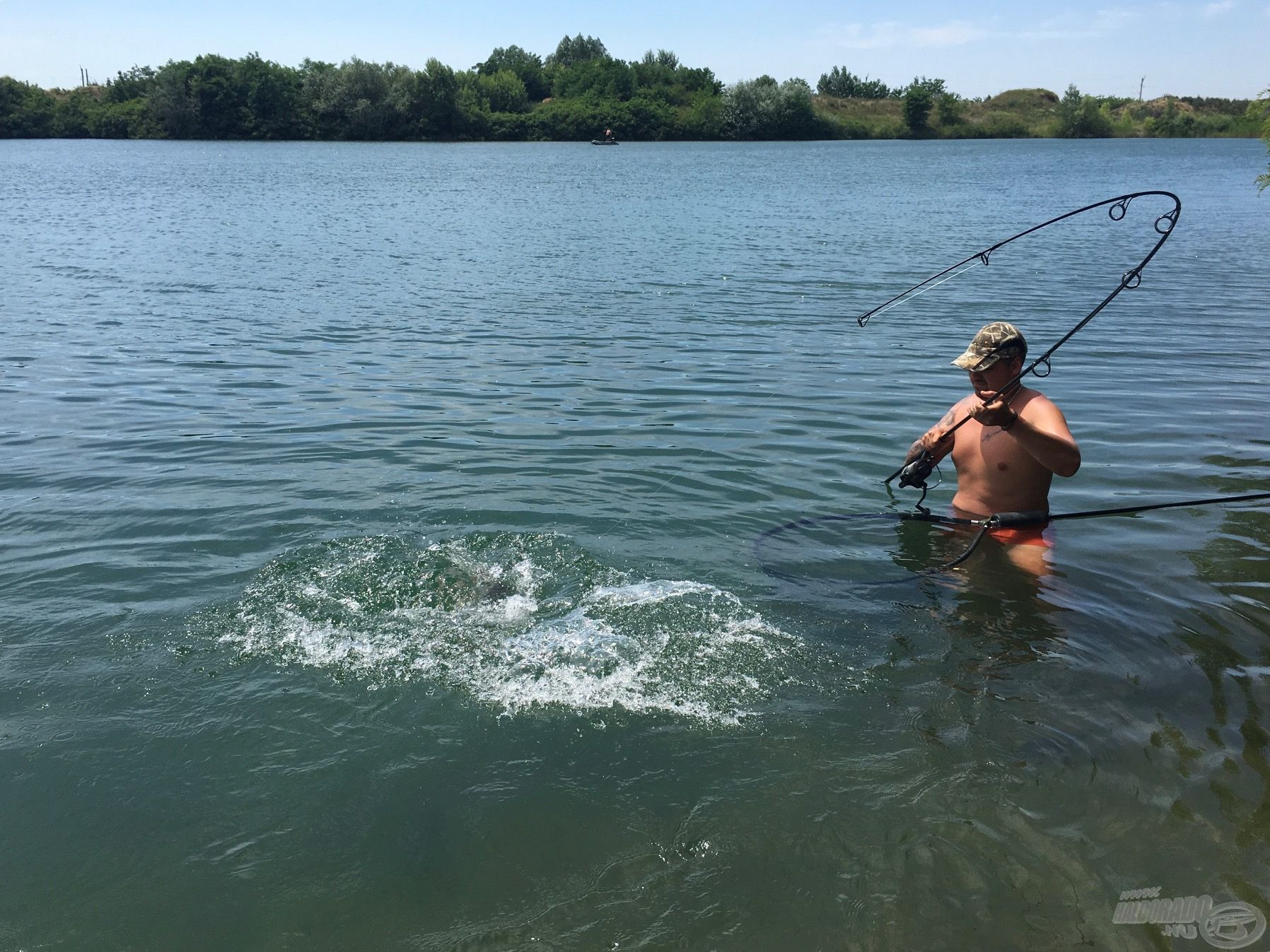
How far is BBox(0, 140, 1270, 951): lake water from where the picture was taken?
13.0 ft

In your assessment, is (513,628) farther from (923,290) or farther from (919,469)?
(923,290)

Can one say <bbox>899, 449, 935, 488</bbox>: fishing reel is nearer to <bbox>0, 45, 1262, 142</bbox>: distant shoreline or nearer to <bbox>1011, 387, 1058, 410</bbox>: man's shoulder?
<bbox>1011, 387, 1058, 410</bbox>: man's shoulder

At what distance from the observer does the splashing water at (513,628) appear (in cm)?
534

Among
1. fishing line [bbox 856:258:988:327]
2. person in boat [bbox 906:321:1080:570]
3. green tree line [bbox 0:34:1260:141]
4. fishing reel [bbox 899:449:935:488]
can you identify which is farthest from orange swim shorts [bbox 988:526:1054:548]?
green tree line [bbox 0:34:1260:141]

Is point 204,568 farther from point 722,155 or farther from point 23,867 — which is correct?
point 722,155

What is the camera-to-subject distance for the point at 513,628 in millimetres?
5926

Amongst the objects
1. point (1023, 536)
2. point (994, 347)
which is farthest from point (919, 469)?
point (994, 347)

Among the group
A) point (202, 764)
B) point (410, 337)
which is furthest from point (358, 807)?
point (410, 337)

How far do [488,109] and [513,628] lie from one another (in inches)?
4061

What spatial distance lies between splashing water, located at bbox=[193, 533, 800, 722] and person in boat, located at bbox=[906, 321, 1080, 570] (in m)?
1.94

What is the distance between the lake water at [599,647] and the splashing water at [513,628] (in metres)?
0.03

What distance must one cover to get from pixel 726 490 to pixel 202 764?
4749 millimetres

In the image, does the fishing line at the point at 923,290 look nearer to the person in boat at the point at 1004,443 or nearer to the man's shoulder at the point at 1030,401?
the person in boat at the point at 1004,443

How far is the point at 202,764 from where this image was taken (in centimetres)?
476
